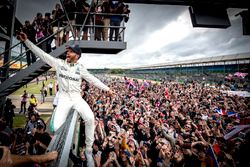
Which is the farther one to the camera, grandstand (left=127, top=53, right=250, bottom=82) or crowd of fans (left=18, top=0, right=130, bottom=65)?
grandstand (left=127, top=53, right=250, bottom=82)

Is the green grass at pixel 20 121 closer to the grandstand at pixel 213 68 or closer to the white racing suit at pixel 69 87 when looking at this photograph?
A: the white racing suit at pixel 69 87

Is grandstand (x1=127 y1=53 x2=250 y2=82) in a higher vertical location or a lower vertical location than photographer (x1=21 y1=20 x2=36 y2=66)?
higher

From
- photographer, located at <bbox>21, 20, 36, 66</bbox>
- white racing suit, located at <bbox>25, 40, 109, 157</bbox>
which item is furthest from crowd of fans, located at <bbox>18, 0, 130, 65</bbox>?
white racing suit, located at <bbox>25, 40, 109, 157</bbox>

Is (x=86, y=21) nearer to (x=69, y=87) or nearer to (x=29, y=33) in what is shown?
(x=29, y=33)

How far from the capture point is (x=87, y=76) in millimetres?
3332

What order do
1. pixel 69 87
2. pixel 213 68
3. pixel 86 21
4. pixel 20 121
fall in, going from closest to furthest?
1. pixel 69 87
2. pixel 86 21
3. pixel 20 121
4. pixel 213 68

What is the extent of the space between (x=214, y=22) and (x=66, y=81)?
163 inches

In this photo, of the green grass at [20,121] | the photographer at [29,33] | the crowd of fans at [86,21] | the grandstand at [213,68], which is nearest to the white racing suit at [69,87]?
the crowd of fans at [86,21]

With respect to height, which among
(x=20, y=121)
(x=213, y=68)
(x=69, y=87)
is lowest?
(x=20, y=121)

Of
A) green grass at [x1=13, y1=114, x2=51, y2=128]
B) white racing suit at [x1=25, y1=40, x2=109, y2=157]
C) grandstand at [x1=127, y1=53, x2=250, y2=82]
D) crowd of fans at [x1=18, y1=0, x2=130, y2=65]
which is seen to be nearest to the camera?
white racing suit at [x1=25, y1=40, x2=109, y2=157]

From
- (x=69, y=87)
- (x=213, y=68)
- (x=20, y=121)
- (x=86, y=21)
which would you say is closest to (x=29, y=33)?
(x=86, y=21)

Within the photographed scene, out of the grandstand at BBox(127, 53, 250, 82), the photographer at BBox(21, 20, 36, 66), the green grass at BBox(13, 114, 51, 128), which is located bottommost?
the green grass at BBox(13, 114, 51, 128)

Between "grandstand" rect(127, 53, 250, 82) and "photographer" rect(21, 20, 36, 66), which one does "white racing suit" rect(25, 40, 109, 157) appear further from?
"grandstand" rect(127, 53, 250, 82)

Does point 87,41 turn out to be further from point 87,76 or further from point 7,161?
point 7,161
